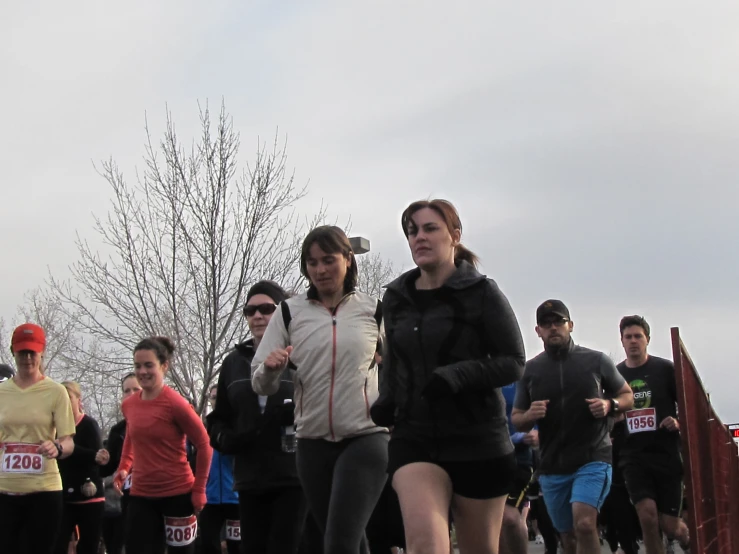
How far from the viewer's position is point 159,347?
8.40 metres

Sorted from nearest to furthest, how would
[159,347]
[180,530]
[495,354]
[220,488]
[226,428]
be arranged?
[495,354] < [226,428] < [180,530] < [159,347] < [220,488]

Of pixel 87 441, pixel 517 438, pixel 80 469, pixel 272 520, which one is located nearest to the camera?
pixel 272 520

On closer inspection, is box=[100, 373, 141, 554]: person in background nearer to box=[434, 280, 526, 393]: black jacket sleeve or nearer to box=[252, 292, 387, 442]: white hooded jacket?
box=[252, 292, 387, 442]: white hooded jacket

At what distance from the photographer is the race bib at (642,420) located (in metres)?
10.5

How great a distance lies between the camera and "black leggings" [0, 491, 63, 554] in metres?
8.65

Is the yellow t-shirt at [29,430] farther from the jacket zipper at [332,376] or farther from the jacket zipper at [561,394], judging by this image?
the jacket zipper at [561,394]

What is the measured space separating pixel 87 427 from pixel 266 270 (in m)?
14.9

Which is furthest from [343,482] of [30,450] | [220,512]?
[30,450]

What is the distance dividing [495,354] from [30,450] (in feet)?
16.6

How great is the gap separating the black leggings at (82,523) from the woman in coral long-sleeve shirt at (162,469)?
7.96 feet

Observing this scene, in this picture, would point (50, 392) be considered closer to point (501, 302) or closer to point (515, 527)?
point (515, 527)

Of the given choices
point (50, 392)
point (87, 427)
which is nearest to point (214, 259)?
point (87, 427)

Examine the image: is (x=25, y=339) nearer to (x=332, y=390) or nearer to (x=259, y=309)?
(x=259, y=309)

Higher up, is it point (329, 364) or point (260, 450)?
point (329, 364)
